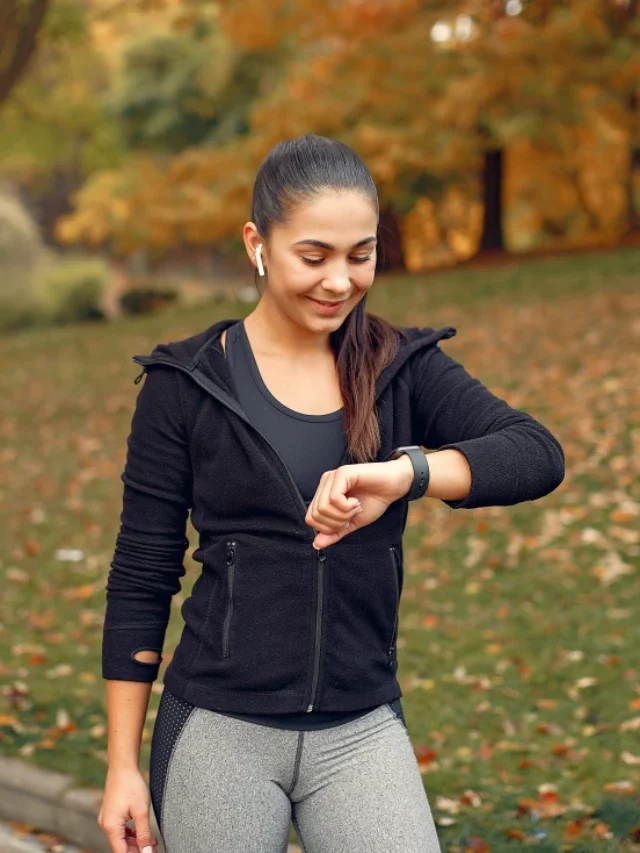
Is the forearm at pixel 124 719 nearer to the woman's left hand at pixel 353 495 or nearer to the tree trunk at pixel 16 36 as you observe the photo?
the woman's left hand at pixel 353 495

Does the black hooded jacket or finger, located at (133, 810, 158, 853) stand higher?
the black hooded jacket

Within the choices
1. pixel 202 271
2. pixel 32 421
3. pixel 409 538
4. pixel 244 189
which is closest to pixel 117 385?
pixel 32 421

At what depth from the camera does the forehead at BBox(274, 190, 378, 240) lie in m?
2.08

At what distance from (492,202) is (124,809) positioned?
864 inches

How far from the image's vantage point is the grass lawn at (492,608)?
4.80 metres

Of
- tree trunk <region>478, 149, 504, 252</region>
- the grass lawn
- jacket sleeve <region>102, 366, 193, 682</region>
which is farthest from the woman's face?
tree trunk <region>478, 149, 504, 252</region>

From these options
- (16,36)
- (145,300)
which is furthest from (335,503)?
(145,300)

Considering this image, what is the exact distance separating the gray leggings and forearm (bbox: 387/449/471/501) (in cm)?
45

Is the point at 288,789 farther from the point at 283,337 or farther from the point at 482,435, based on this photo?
the point at 283,337

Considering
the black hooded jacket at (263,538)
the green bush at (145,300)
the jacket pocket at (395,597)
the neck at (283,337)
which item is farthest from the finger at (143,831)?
the green bush at (145,300)

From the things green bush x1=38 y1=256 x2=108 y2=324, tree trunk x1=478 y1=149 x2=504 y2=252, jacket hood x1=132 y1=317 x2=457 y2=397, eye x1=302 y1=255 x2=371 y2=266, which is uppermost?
tree trunk x1=478 y1=149 x2=504 y2=252

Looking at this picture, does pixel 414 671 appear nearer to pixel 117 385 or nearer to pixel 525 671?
pixel 525 671

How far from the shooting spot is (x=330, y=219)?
208 centimetres

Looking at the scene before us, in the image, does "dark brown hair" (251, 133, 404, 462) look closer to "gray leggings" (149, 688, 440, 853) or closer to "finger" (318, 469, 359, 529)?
"finger" (318, 469, 359, 529)
